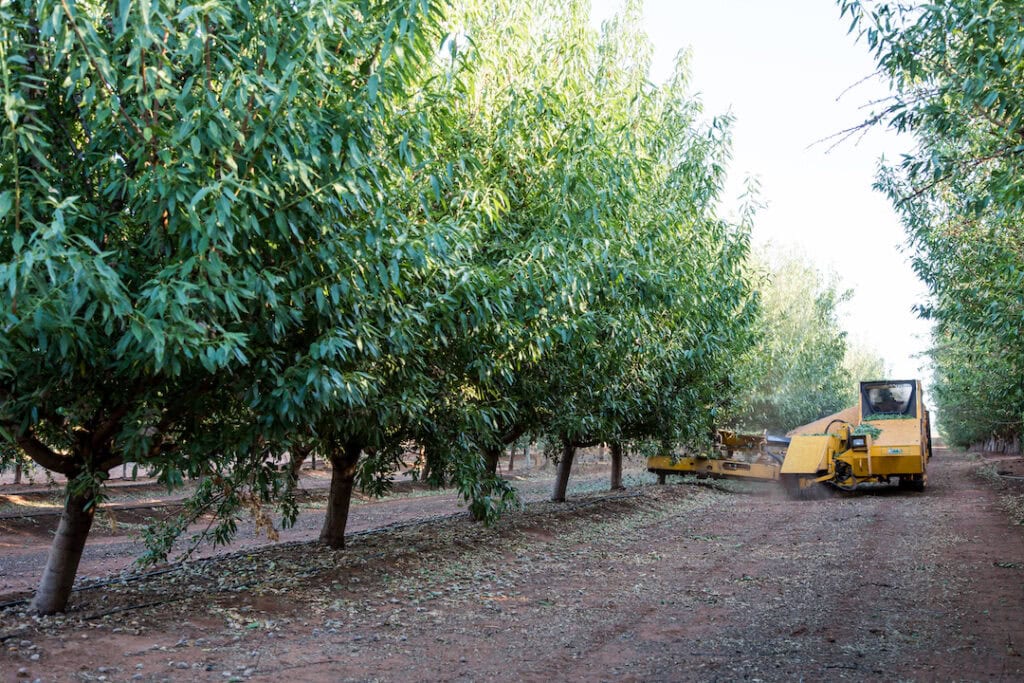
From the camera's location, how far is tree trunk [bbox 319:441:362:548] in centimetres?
1231

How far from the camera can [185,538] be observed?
1847cm

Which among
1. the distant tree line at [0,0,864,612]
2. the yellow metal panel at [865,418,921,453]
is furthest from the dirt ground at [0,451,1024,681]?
the yellow metal panel at [865,418,921,453]

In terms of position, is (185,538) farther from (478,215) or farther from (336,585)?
(478,215)

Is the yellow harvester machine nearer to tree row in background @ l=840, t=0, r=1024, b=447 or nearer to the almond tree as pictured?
tree row in background @ l=840, t=0, r=1024, b=447

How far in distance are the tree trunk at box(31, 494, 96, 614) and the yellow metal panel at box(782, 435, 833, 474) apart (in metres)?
20.1

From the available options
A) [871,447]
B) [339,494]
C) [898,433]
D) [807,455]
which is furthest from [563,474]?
[339,494]

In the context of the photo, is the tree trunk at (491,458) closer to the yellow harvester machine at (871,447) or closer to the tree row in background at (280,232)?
the tree row in background at (280,232)

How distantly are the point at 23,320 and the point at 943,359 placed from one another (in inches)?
1637

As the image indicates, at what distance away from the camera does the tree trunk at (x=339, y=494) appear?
40.4ft

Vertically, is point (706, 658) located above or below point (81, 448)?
below

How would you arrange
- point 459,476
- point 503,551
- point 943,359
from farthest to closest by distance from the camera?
1. point 943,359
2. point 503,551
3. point 459,476

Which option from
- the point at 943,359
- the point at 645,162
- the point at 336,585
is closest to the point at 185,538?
the point at 336,585

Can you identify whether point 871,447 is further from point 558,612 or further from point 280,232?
point 280,232

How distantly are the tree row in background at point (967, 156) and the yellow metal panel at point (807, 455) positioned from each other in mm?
4778
